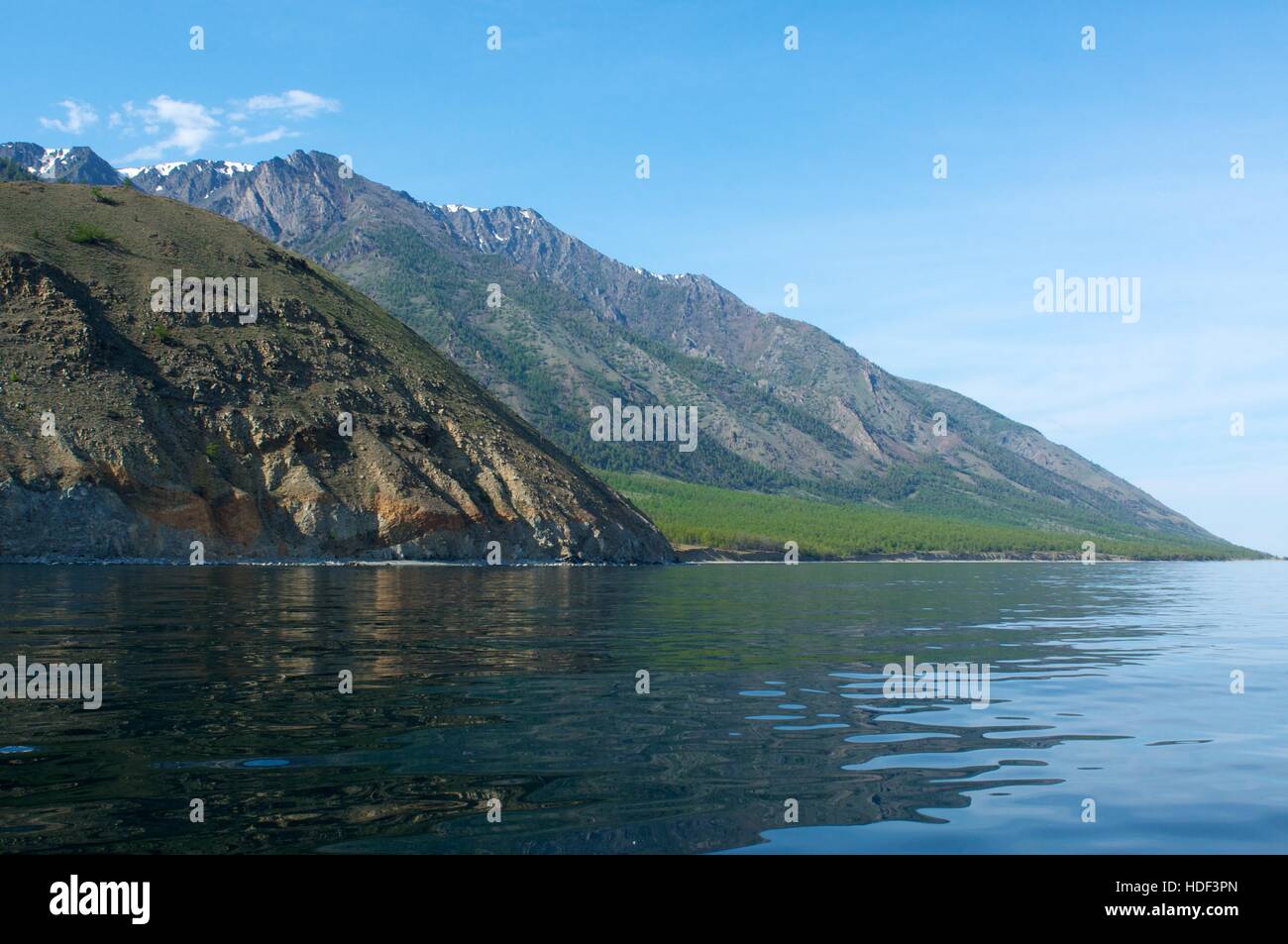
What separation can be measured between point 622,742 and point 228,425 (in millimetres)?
92150

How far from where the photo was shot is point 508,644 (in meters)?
28.6

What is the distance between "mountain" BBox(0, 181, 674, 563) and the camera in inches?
3319

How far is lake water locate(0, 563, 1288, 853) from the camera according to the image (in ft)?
34.4

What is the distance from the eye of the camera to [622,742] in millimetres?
15172

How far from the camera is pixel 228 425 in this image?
320 ft

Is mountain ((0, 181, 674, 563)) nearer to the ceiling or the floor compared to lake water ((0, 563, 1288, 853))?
nearer to the ceiling

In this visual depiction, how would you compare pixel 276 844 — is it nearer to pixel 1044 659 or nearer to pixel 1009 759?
pixel 1009 759

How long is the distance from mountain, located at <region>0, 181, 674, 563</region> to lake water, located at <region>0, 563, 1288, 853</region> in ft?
189

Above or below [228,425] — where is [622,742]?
below

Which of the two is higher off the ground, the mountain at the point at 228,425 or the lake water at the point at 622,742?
the mountain at the point at 228,425

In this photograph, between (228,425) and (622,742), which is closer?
(622,742)

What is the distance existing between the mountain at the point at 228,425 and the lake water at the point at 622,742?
57.5m

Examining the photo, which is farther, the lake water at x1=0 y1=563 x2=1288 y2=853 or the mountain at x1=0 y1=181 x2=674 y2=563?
the mountain at x1=0 y1=181 x2=674 y2=563

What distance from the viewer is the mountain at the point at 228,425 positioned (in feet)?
277
